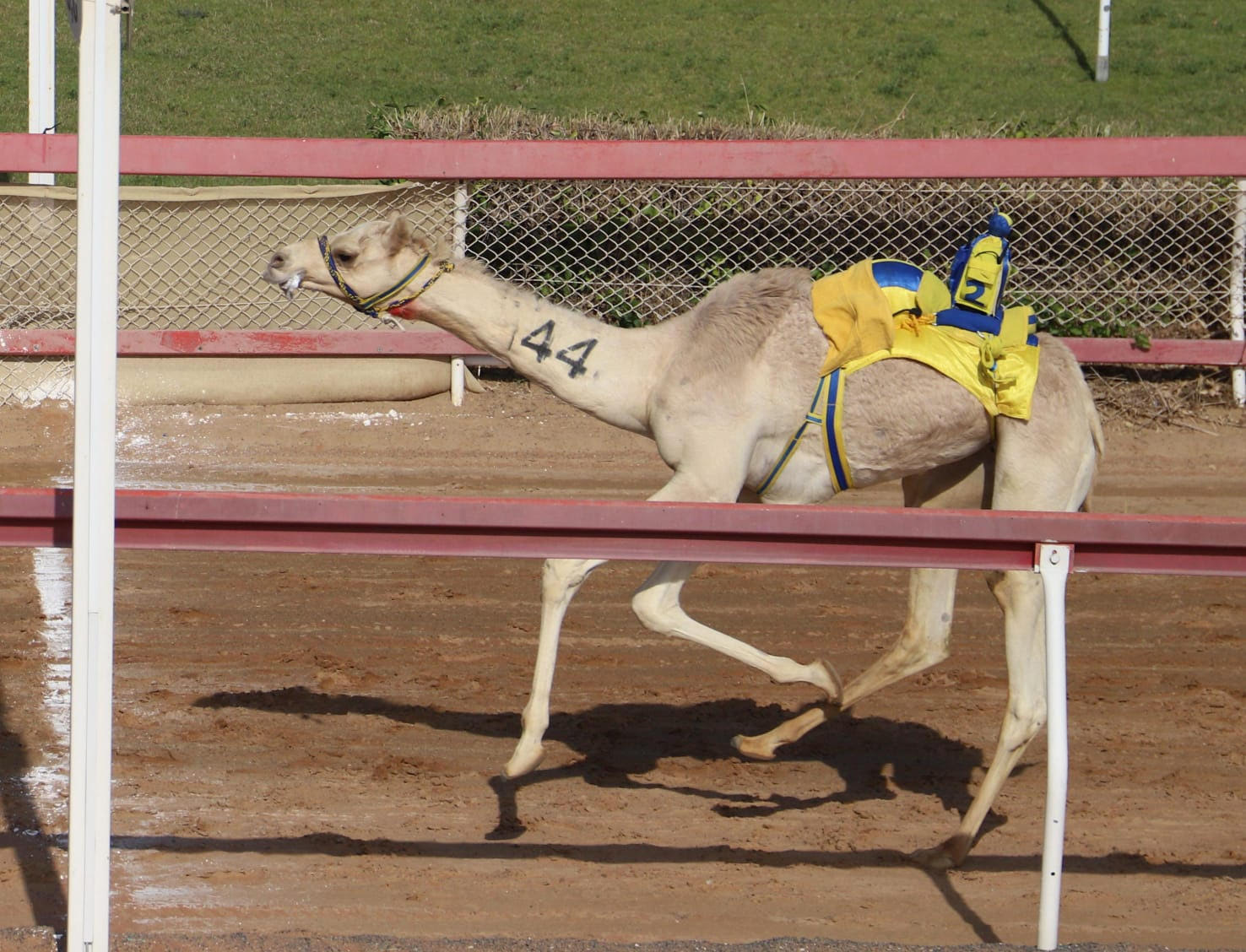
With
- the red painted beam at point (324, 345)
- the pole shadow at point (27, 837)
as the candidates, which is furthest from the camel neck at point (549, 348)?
the red painted beam at point (324, 345)

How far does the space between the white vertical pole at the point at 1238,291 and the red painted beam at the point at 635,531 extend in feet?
23.8

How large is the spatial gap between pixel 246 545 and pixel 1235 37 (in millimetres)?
22399

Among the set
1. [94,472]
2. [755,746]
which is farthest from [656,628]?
[94,472]

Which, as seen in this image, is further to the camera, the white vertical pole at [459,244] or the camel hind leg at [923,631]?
the white vertical pole at [459,244]

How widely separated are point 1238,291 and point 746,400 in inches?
259

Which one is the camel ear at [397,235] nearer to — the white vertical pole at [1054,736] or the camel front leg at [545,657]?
the camel front leg at [545,657]

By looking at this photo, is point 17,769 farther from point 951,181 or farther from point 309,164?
point 951,181

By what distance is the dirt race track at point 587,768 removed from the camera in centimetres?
452

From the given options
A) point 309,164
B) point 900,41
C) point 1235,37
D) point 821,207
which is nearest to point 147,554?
point 309,164

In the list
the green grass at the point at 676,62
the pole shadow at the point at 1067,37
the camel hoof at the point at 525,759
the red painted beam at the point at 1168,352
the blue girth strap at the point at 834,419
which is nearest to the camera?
the camel hoof at the point at 525,759

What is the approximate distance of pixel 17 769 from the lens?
5434mm

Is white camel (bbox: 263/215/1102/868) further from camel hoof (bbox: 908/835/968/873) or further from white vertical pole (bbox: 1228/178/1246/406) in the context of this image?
white vertical pole (bbox: 1228/178/1246/406)

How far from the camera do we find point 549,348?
5523 millimetres

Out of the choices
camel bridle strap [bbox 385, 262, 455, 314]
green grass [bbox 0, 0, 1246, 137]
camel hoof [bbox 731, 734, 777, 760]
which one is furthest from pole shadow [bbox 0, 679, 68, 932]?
green grass [bbox 0, 0, 1246, 137]
